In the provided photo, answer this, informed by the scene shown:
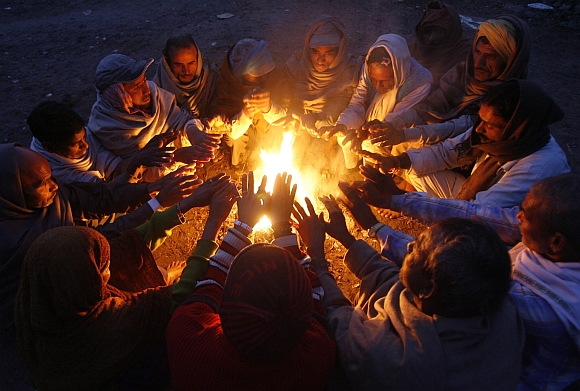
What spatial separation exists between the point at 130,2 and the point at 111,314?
11.3m

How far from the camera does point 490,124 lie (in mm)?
3541

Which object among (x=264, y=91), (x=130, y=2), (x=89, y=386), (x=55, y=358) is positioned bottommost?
(x=89, y=386)

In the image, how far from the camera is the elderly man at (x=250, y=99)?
5141mm

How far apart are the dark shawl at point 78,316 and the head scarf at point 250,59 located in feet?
11.3

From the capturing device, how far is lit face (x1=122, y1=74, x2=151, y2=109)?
440cm

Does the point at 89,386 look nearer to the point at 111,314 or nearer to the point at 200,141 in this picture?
the point at 111,314

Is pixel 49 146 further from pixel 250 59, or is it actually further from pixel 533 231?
pixel 533 231

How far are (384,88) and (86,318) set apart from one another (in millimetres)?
4270

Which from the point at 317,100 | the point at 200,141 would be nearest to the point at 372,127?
the point at 317,100

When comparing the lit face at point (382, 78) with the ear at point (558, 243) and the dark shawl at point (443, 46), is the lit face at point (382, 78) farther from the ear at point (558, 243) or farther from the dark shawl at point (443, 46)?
the ear at point (558, 243)

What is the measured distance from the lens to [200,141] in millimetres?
4832

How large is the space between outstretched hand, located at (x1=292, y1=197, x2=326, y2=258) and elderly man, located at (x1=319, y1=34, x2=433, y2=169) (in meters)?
2.00

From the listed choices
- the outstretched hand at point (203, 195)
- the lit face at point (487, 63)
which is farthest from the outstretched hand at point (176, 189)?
the lit face at point (487, 63)

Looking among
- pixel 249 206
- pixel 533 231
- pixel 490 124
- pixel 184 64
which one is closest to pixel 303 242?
pixel 249 206
